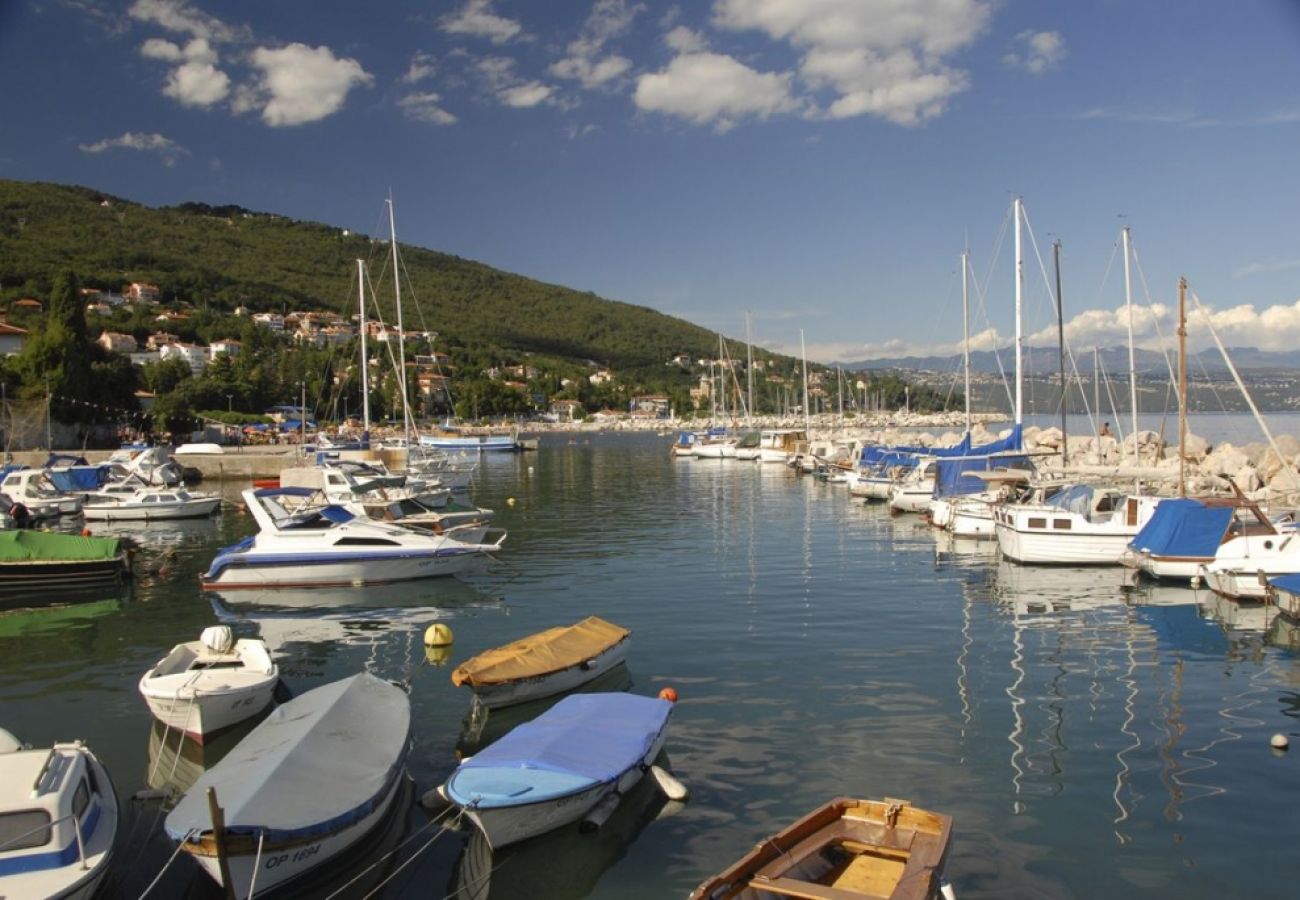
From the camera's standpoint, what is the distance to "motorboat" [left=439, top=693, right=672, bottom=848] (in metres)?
10.1

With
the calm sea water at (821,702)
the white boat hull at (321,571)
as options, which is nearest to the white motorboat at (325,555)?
the white boat hull at (321,571)

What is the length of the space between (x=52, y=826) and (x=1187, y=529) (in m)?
26.8

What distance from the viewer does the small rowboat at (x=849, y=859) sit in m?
7.99

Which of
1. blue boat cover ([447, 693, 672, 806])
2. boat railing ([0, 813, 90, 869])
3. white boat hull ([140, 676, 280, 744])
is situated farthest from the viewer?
white boat hull ([140, 676, 280, 744])

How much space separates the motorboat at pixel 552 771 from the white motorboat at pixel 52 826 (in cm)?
357

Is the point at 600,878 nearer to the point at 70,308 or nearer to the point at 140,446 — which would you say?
the point at 140,446

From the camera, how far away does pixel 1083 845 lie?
1041 centimetres

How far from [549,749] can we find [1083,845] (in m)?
6.47

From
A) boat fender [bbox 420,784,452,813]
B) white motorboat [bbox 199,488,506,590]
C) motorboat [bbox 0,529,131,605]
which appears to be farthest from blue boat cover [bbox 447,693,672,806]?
motorboat [bbox 0,529,131,605]

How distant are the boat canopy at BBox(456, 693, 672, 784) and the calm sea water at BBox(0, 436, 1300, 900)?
82 cm

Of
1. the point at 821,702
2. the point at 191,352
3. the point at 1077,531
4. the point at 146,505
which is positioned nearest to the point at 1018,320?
the point at 1077,531

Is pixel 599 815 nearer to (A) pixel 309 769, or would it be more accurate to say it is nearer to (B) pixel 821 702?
(A) pixel 309 769

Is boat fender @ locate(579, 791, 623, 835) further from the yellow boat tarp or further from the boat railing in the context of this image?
the boat railing

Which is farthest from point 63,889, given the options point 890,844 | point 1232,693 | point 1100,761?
point 1232,693
